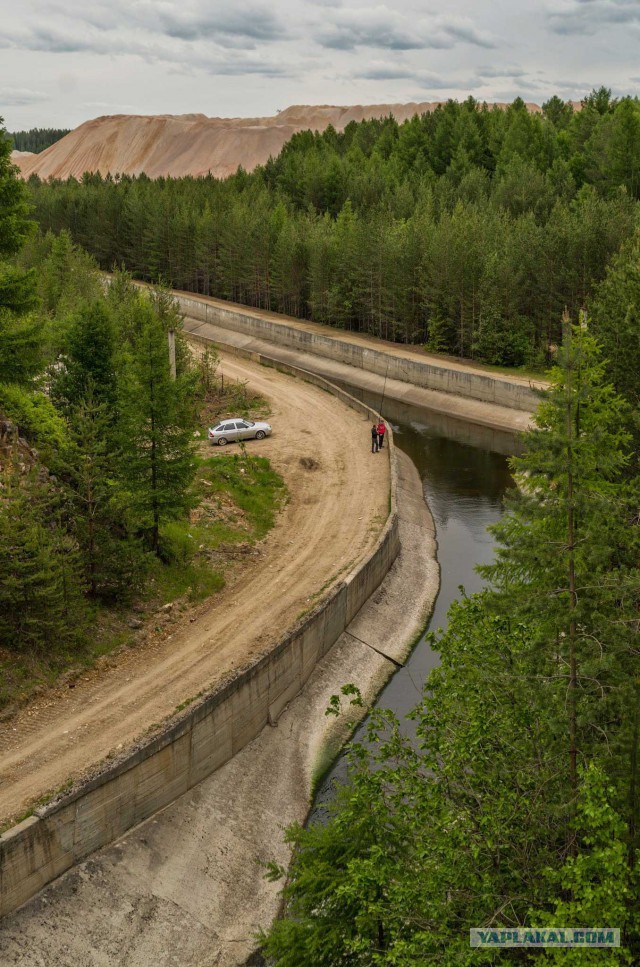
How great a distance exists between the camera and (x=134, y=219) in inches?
5162

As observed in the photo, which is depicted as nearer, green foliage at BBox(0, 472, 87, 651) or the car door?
green foliage at BBox(0, 472, 87, 651)

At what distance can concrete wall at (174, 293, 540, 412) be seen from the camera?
244 feet

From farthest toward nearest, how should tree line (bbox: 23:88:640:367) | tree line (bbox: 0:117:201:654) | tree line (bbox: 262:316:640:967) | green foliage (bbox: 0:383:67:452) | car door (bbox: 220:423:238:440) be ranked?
tree line (bbox: 23:88:640:367) < car door (bbox: 220:423:238:440) < green foliage (bbox: 0:383:67:452) < tree line (bbox: 0:117:201:654) < tree line (bbox: 262:316:640:967)

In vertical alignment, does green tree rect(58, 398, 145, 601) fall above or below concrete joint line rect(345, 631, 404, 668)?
above

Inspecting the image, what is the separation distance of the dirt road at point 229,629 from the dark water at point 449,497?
175 inches

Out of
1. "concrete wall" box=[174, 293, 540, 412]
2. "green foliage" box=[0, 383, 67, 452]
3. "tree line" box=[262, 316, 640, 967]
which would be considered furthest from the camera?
"concrete wall" box=[174, 293, 540, 412]

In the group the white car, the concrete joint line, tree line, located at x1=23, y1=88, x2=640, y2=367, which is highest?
tree line, located at x1=23, y1=88, x2=640, y2=367

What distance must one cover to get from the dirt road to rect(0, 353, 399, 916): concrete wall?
1.00 m

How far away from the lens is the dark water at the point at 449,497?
36.7 metres

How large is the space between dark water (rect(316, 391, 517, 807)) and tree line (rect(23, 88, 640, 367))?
13.2 meters

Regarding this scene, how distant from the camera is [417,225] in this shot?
91.3 metres

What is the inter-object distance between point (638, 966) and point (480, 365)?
2816 inches

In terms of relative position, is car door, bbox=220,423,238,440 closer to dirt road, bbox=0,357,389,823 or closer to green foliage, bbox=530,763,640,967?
dirt road, bbox=0,357,389,823

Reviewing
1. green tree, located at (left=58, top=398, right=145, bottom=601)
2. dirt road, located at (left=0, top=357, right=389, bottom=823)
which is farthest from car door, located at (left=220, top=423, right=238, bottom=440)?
green tree, located at (left=58, top=398, right=145, bottom=601)
